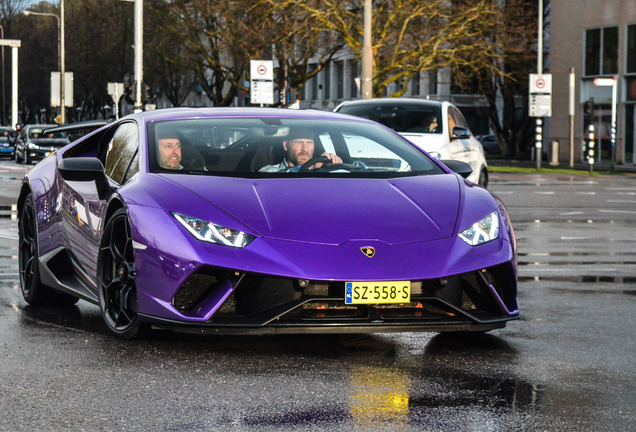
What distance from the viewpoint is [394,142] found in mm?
7914

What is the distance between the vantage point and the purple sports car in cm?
627

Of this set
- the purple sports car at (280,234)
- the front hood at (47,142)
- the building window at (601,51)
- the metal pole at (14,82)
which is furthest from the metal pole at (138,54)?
the metal pole at (14,82)

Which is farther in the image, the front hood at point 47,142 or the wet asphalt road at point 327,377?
the front hood at point 47,142

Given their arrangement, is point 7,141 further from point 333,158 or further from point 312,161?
point 312,161

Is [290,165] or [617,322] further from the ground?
[290,165]

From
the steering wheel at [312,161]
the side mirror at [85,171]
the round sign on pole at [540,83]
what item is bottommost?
the side mirror at [85,171]

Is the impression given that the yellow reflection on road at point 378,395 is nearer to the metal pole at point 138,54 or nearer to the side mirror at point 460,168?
the side mirror at point 460,168

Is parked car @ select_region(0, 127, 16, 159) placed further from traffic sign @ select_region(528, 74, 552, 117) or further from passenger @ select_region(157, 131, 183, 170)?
passenger @ select_region(157, 131, 183, 170)

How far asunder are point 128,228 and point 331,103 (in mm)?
77401

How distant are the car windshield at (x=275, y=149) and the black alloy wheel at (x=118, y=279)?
43 centimetres

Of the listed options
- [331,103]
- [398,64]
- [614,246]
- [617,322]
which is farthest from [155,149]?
[331,103]

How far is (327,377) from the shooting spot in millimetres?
5969

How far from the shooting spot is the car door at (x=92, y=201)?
7395 mm

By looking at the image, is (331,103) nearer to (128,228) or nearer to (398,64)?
(398,64)
